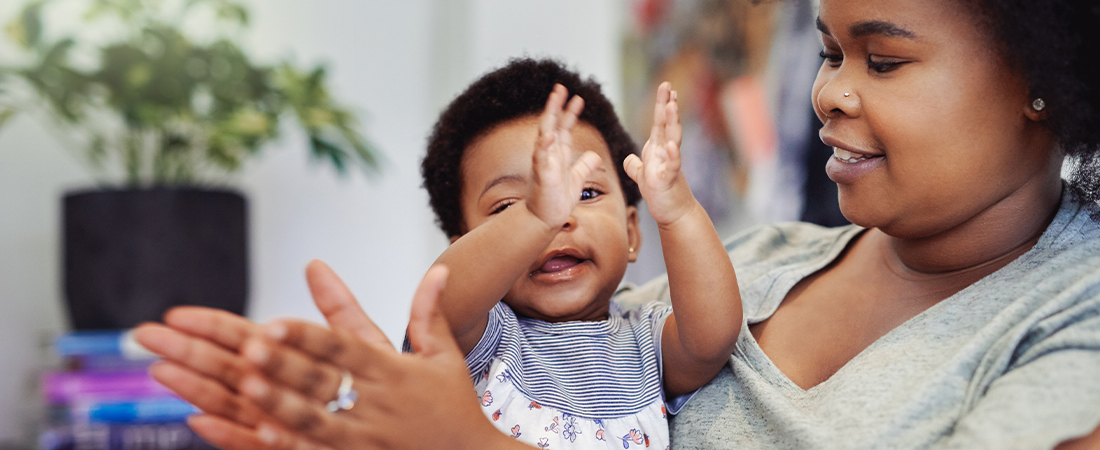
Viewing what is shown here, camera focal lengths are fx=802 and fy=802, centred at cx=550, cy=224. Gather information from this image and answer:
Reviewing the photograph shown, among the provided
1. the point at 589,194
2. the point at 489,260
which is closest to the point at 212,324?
the point at 489,260

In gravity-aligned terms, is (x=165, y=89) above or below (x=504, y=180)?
above

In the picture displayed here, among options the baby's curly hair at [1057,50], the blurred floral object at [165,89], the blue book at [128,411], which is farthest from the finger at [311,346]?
the blurred floral object at [165,89]

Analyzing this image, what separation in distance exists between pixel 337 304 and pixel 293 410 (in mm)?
128

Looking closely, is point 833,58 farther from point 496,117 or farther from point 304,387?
point 304,387

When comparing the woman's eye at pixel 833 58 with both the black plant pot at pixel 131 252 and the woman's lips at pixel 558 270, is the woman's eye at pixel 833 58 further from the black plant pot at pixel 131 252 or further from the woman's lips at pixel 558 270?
the black plant pot at pixel 131 252

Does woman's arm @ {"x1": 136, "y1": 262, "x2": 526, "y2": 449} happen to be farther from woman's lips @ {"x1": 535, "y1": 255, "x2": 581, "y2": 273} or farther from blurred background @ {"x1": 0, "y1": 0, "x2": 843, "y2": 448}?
blurred background @ {"x1": 0, "y1": 0, "x2": 843, "y2": 448}

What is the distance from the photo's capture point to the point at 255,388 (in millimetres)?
571

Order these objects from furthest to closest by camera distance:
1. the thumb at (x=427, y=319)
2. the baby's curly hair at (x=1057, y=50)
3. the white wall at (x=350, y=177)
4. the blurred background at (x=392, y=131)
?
1. the white wall at (x=350, y=177)
2. the blurred background at (x=392, y=131)
3. the baby's curly hair at (x=1057, y=50)
4. the thumb at (x=427, y=319)

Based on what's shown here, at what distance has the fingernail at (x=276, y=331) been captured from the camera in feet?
1.87

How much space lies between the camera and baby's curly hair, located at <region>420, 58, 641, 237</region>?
121 cm

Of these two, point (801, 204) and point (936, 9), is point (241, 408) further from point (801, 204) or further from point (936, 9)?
point (801, 204)

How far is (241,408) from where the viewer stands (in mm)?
638

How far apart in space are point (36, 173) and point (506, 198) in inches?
87.2

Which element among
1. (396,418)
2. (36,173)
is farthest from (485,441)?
(36,173)
